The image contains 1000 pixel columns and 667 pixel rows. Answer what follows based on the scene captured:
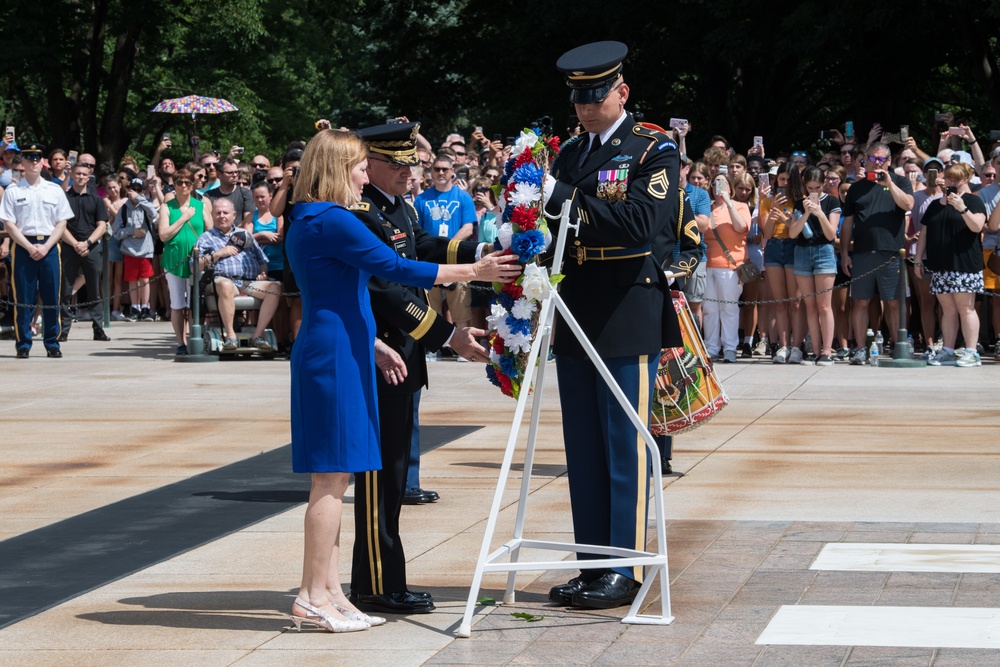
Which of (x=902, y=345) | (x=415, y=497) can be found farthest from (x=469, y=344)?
(x=902, y=345)

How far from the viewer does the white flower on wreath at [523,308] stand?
6.43 metres

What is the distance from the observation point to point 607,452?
6.79 m

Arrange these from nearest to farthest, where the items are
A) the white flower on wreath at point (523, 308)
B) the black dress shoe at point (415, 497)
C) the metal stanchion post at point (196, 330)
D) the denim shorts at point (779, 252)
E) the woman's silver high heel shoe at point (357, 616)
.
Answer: the woman's silver high heel shoe at point (357, 616) < the white flower on wreath at point (523, 308) < the black dress shoe at point (415, 497) < the denim shorts at point (779, 252) < the metal stanchion post at point (196, 330)

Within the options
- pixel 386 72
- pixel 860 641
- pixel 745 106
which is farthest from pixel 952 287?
pixel 386 72

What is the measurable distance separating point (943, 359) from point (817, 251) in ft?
5.33

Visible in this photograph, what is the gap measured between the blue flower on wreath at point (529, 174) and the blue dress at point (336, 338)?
480mm

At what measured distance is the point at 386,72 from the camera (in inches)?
1549

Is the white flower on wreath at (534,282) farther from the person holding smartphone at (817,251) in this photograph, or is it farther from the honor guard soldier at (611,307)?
the person holding smartphone at (817,251)

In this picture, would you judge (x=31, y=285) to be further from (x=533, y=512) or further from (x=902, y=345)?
(x=533, y=512)

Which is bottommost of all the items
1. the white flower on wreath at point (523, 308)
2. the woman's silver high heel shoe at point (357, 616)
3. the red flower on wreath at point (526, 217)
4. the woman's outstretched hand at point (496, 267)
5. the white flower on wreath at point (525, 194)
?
the woman's silver high heel shoe at point (357, 616)

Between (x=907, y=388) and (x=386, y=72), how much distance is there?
86.6 ft

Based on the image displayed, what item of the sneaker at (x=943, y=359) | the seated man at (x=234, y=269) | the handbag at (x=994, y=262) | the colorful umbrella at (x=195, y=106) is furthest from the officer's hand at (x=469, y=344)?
the colorful umbrella at (x=195, y=106)

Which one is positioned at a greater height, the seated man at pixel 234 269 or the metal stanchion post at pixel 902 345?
the seated man at pixel 234 269

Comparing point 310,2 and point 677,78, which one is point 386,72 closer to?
point 310,2
